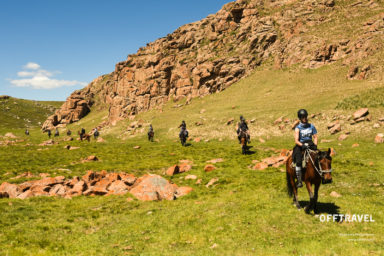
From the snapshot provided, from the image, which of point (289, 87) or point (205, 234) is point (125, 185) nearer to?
point (205, 234)

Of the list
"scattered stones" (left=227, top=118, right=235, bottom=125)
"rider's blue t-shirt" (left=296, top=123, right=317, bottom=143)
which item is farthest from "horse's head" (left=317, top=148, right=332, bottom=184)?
"scattered stones" (left=227, top=118, right=235, bottom=125)

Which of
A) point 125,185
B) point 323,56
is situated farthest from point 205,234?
point 323,56

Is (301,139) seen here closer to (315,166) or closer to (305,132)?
(305,132)

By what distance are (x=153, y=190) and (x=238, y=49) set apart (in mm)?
79984

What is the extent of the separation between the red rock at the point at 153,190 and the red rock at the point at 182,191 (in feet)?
1.10

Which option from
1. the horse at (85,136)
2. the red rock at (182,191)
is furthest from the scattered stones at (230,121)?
the red rock at (182,191)

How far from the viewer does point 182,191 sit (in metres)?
16.8

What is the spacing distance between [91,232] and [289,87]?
6133 centimetres

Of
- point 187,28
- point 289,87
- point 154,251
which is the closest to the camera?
point 154,251

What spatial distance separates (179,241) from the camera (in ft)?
30.7

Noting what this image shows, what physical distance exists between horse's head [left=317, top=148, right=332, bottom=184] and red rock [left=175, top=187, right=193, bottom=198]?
9419 mm

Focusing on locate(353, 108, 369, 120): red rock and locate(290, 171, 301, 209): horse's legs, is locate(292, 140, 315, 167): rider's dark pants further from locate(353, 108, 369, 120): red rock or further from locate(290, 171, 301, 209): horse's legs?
locate(353, 108, 369, 120): red rock

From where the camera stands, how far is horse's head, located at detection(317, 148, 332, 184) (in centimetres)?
952

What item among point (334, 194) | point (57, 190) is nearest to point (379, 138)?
point (334, 194)
